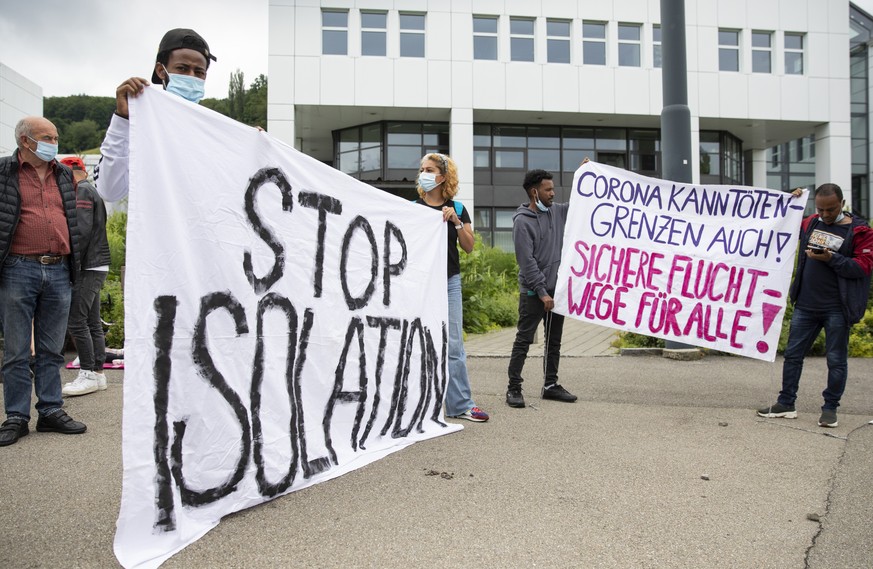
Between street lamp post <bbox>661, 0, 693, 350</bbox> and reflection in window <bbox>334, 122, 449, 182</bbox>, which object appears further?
reflection in window <bbox>334, 122, 449, 182</bbox>

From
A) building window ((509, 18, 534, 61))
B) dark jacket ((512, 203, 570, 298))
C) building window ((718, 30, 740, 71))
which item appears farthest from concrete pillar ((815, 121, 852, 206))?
dark jacket ((512, 203, 570, 298))

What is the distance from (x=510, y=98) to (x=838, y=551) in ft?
75.4

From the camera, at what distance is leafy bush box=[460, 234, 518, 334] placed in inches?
463

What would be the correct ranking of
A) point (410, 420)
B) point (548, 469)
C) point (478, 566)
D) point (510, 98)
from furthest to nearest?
1. point (510, 98)
2. point (410, 420)
3. point (548, 469)
4. point (478, 566)

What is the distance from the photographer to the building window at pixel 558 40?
2509cm

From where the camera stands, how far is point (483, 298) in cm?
1264

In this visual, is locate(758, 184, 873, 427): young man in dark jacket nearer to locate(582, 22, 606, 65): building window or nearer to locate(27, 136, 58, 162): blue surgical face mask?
locate(27, 136, 58, 162): blue surgical face mask

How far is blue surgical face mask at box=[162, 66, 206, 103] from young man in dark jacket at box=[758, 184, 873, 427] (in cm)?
457

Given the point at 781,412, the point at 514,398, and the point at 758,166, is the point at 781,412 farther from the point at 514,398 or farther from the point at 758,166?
the point at 758,166

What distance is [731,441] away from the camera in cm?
474

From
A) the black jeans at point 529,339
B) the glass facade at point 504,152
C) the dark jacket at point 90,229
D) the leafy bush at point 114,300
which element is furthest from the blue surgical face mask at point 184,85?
the glass facade at point 504,152

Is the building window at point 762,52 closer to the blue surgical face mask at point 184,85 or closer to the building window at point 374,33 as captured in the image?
the building window at point 374,33

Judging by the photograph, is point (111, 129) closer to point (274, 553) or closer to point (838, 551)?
point (274, 553)

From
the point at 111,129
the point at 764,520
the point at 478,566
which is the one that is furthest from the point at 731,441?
the point at 111,129
